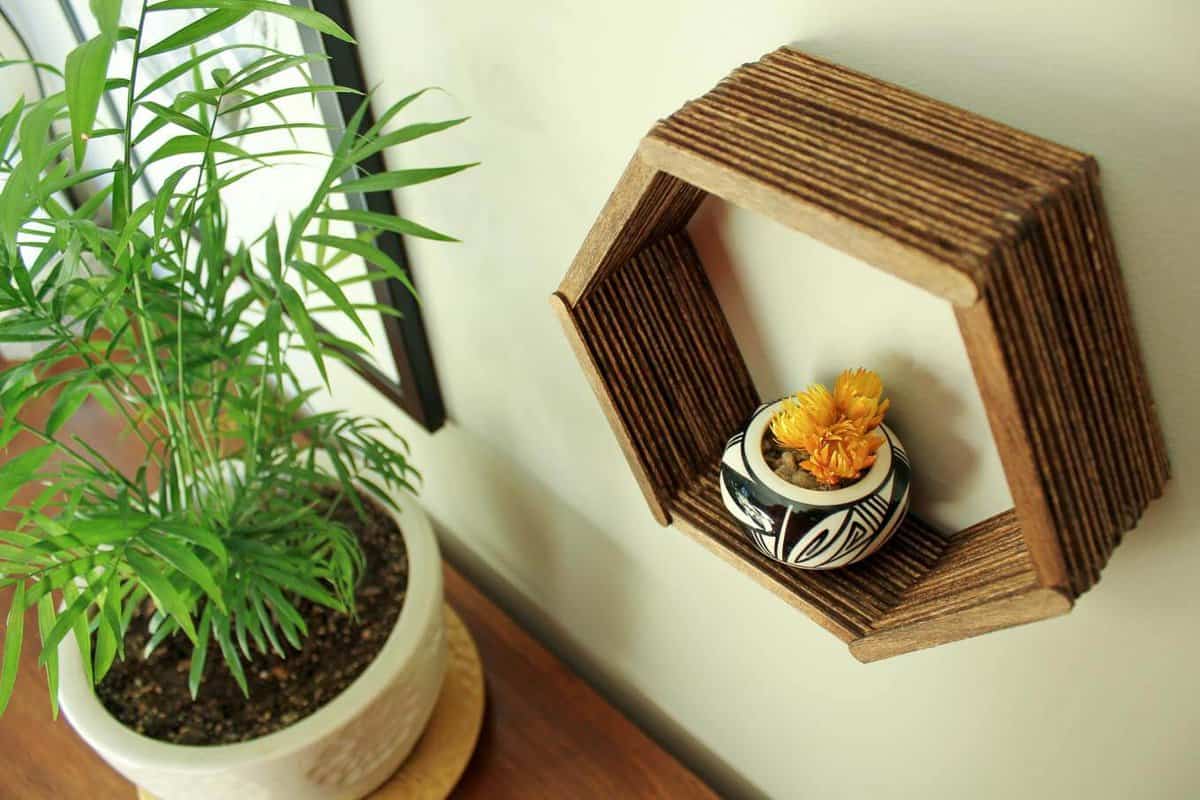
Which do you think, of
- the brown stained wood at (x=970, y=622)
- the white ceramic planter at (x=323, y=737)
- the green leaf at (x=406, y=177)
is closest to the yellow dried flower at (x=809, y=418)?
the brown stained wood at (x=970, y=622)

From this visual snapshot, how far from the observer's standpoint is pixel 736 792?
1.06m

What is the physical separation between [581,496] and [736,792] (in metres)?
0.40

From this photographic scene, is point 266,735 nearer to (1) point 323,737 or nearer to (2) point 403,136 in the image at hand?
(1) point 323,737

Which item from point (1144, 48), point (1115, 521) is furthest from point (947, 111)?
point (1115, 521)

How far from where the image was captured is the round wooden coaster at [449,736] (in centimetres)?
102

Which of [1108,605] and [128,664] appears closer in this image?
[1108,605]

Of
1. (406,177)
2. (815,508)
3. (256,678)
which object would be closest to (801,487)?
(815,508)

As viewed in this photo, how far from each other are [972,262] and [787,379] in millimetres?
281

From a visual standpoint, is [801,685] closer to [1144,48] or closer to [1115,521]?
[1115,521]

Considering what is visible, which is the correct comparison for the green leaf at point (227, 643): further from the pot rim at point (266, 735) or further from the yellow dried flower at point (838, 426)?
the yellow dried flower at point (838, 426)

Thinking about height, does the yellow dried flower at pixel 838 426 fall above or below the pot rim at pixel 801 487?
above

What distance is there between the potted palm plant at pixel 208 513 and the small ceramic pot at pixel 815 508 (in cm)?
29

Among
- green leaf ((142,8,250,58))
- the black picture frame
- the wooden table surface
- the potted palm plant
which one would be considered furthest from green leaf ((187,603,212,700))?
green leaf ((142,8,250,58))

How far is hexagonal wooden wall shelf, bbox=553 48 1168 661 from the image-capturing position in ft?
1.28
